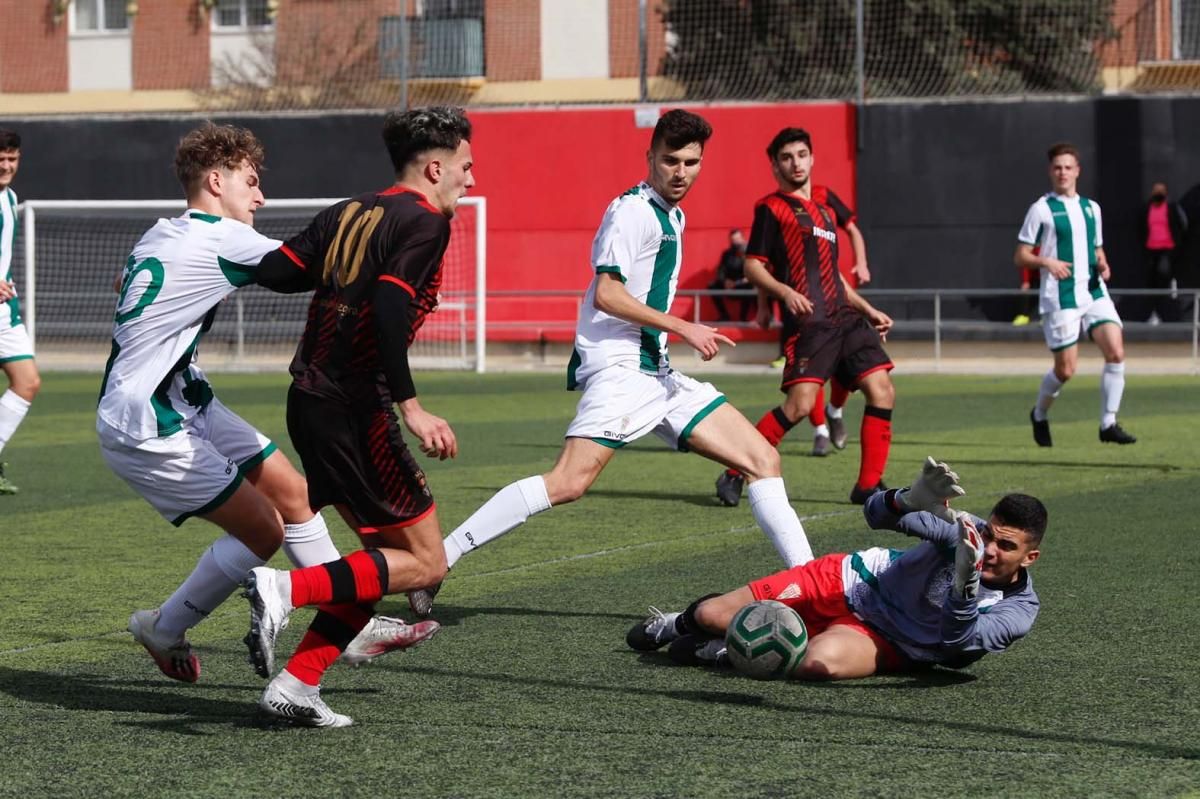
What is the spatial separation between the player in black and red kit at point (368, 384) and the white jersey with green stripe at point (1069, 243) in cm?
904

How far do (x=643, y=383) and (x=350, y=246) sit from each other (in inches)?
85.4

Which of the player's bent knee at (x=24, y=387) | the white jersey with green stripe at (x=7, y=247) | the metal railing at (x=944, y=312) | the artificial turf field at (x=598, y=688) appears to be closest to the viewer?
the artificial turf field at (x=598, y=688)

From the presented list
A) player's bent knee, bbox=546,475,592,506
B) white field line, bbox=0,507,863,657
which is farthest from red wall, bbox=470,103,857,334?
player's bent knee, bbox=546,475,592,506

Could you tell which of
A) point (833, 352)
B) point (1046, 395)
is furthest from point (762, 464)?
point (1046, 395)

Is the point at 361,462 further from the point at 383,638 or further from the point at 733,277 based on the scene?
the point at 733,277

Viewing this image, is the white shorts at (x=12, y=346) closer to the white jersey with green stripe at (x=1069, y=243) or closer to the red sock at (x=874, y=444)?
the red sock at (x=874, y=444)

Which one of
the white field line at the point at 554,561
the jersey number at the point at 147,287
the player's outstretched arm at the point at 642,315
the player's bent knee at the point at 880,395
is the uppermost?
the jersey number at the point at 147,287

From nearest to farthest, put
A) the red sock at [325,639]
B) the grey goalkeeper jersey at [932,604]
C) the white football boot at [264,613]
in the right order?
the white football boot at [264,613] < the red sock at [325,639] < the grey goalkeeper jersey at [932,604]

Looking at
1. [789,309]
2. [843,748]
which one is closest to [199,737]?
[843,748]

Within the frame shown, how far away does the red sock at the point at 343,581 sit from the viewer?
16.3ft

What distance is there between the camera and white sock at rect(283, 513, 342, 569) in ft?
19.7

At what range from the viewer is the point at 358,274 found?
5199 mm

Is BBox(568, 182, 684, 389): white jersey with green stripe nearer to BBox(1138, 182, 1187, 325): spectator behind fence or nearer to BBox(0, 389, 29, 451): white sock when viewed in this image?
BBox(0, 389, 29, 451): white sock

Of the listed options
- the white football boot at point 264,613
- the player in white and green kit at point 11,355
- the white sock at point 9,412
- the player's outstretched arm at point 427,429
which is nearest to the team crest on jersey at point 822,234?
the player in white and green kit at point 11,355
